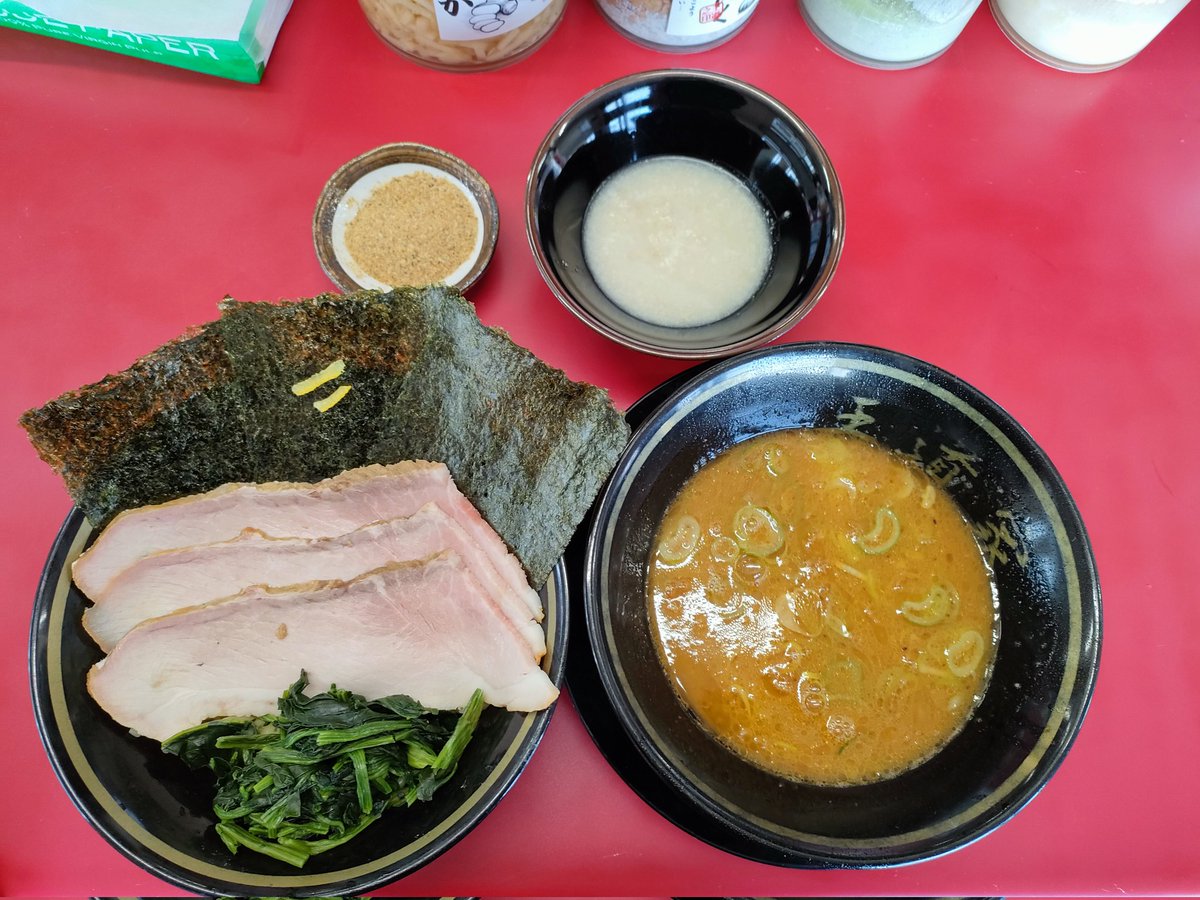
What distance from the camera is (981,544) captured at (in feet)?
4.50

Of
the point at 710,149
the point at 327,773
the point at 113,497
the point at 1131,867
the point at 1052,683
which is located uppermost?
the point at 710,149

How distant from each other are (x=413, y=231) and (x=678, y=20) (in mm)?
753

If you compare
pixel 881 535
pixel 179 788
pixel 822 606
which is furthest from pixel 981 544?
pixel 179 788

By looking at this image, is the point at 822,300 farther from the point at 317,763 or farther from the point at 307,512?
the point at 317,763

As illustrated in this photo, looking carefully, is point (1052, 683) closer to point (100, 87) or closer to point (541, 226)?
point (541, 226)

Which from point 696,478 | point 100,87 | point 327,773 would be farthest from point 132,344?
point 696,478

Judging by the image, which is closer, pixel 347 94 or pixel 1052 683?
pixel 1052 683

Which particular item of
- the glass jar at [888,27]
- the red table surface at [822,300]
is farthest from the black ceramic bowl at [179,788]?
the glass jar at [888,27]

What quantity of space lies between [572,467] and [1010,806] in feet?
2.55

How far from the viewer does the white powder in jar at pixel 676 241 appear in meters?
1.56

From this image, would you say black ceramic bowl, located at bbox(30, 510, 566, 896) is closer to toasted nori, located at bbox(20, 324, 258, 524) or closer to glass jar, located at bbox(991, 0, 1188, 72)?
toasted nori, located at bbox(20, 324, 258, 524)

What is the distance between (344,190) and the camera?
1602mm

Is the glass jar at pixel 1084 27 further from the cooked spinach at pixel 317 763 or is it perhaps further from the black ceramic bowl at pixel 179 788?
the cooked spinach at pixel 317 763

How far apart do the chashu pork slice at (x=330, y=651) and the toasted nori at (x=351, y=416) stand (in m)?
0.14
